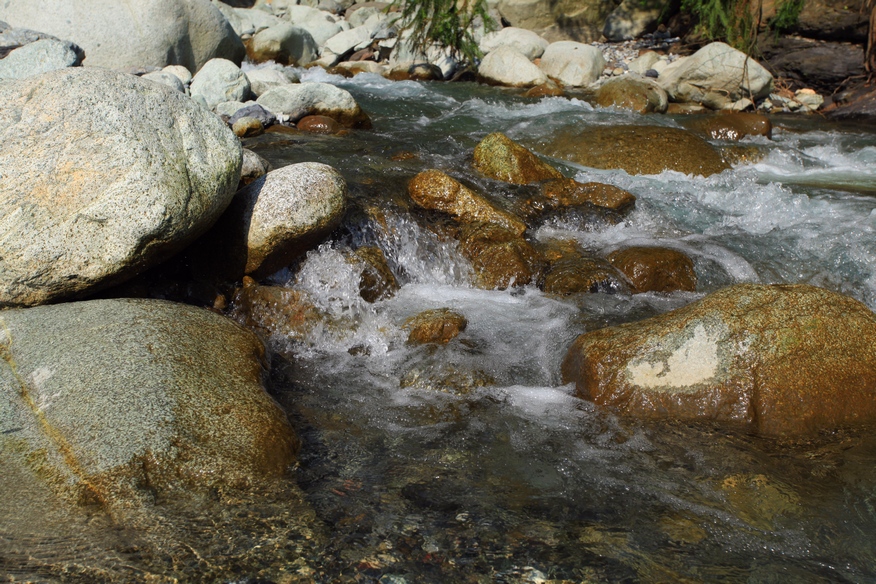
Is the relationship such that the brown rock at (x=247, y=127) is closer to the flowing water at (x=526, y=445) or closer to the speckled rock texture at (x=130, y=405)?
the flowing water at (x=526, y=445)

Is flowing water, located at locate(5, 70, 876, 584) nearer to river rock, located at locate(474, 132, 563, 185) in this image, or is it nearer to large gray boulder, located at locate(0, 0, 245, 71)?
river rock, located at locate(474, 132, 563, 185)

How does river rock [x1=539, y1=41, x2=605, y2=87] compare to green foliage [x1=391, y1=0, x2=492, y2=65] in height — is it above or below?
below

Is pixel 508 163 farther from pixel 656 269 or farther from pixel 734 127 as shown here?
pixel 734 127

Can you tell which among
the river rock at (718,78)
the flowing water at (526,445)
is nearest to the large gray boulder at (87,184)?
the flowing water at (526,445)

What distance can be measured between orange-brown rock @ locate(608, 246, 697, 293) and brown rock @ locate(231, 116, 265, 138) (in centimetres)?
493

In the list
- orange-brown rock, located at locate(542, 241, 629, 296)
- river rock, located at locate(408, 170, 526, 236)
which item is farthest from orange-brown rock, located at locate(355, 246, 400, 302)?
orange-brown rock, located at locate(542, 241, 629, 296)

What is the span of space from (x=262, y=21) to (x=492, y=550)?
19.1 meters

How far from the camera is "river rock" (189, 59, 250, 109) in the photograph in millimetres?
9820

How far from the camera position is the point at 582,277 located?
19.6 feet

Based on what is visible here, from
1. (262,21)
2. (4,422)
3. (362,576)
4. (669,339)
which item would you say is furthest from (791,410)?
(262,21)

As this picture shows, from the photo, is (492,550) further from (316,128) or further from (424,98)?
(424,98)

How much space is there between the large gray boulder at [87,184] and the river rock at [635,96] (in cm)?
932

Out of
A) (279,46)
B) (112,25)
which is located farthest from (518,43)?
(112,25)

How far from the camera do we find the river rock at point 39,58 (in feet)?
29.1
